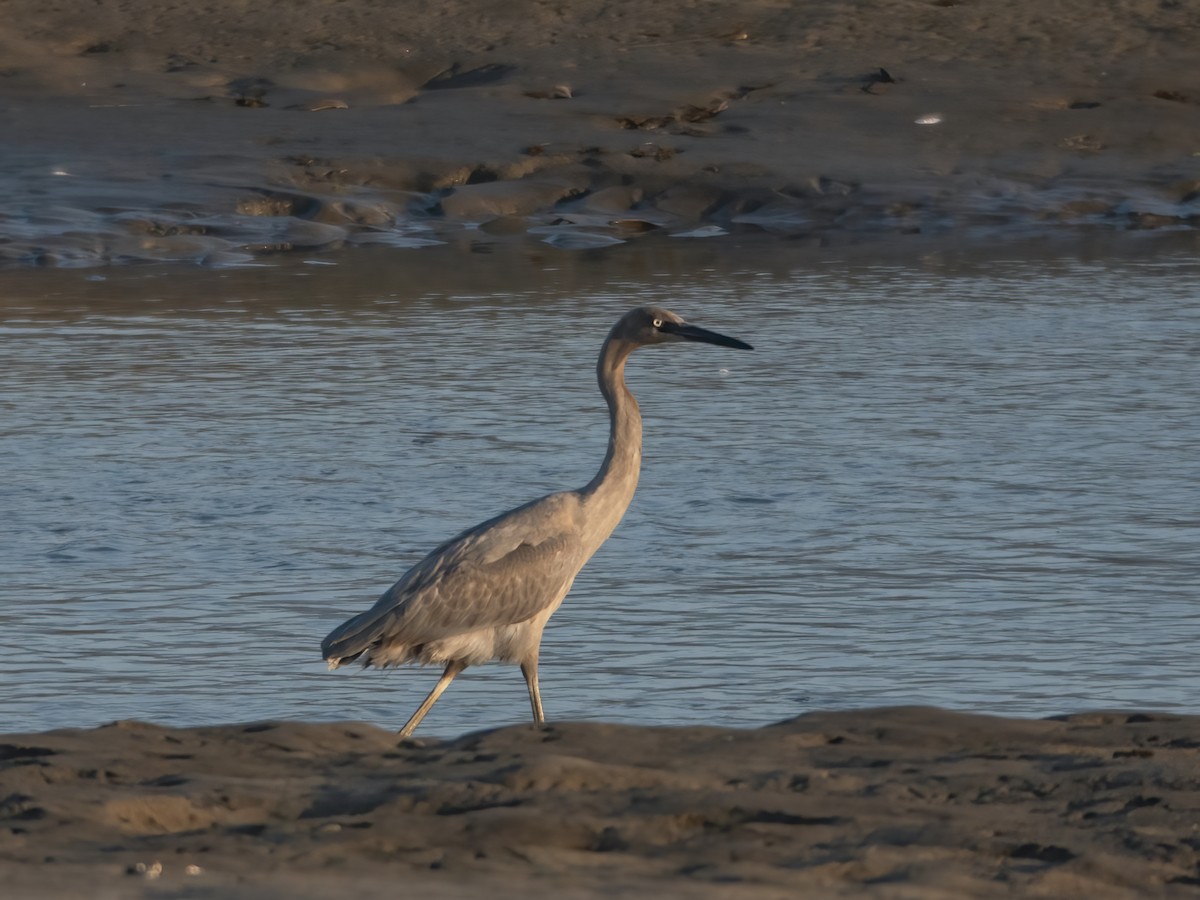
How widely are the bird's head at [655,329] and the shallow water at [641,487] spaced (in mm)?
1021

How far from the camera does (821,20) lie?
931 inches

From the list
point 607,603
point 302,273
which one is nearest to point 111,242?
point 302,273

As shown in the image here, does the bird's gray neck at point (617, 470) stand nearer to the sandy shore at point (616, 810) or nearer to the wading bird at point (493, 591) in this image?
the wading bird at point (493, 591)

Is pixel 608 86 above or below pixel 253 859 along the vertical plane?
above

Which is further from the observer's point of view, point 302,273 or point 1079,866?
point 302,273

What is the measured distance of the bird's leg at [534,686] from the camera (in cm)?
654

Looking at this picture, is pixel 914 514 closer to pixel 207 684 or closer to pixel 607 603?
pixel 607 603

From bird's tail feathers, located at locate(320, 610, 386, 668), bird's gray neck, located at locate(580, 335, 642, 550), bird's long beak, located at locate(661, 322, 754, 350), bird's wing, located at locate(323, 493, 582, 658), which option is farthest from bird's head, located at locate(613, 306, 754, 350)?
bird's tail feathers, located at locate(320, 610, 386, 668)

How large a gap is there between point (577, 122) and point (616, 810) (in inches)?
651

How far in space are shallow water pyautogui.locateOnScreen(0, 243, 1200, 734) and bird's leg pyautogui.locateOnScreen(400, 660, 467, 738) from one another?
0.16 metres

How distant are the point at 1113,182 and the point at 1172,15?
4.56 meters

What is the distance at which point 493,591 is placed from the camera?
6660 millimetres

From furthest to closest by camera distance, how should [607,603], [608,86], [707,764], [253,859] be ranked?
[608,86] → [607,603] → [707,764] → [253,859]

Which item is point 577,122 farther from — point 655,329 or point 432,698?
point 432,698
